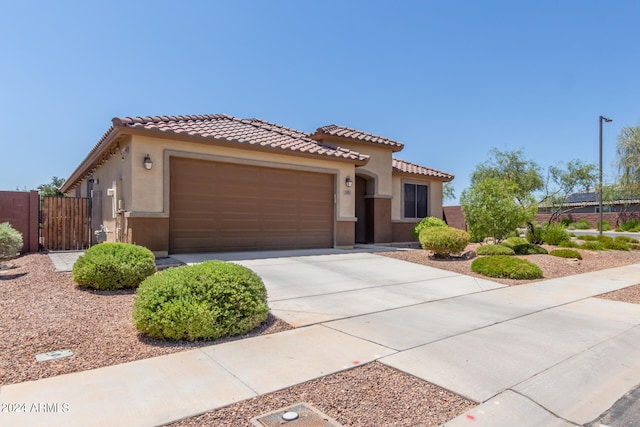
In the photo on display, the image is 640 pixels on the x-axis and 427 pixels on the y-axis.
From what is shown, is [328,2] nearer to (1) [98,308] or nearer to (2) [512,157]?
(1) [98,308]

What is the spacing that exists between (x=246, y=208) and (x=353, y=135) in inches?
236

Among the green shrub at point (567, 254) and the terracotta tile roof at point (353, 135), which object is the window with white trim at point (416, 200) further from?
the green shrub at point (567, 254)

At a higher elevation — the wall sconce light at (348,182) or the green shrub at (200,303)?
the wall sconce light at (348,182)

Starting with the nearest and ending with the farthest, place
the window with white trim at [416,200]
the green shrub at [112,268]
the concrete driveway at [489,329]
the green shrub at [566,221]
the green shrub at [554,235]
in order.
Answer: the concrete driveway at [489,329] → the green shrub at [112,268] → the green shrub at [554,235] → the window with white trim at [416,200] → the green shrub at [566,221]

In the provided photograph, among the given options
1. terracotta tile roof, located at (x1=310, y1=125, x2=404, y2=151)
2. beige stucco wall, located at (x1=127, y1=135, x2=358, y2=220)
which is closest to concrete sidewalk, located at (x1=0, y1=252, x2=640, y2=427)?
beige stucco wall, located at (x1=127, y1=135, x2=358, y2=220)

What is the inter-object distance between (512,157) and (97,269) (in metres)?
25.3

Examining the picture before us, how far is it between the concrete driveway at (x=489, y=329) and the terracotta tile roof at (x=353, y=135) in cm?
676

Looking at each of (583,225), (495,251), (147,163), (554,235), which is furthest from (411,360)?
(583,225)

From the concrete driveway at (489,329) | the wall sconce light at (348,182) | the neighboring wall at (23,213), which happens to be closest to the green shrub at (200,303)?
the concrete driveway at (489,329)

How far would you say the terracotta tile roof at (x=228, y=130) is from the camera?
34.4ft

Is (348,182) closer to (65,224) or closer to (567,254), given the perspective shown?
(567,254)

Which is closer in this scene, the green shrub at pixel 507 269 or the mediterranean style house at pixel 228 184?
the green shrub at pixel 507 269

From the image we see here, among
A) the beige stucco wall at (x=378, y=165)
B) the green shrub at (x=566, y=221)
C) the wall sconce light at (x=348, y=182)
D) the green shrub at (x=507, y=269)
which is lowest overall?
the green shrub at (x=507, y=269)

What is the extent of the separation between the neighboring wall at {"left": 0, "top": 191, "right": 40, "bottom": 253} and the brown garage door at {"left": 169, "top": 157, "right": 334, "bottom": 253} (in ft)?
20.1
